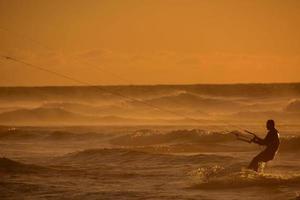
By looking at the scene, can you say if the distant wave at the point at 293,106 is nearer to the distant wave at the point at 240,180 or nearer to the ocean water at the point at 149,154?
the ocean water at the point at 149,154

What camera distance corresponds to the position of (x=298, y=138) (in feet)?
92.1

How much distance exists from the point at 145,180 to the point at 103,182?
1.05 m

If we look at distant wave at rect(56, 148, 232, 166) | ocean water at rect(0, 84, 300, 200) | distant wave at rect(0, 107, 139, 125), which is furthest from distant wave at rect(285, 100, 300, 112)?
distant wave at rect(56, 148, 232, 166)

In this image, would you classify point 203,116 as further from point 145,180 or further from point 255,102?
point 145,180

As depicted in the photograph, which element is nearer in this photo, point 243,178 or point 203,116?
point 243,178

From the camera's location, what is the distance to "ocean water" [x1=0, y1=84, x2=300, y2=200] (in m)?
16.5

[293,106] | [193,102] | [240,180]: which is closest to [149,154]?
[240,180]

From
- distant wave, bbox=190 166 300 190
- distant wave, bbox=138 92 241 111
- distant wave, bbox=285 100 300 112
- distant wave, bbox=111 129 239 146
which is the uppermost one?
distant wave, bbox=138 92 241 111

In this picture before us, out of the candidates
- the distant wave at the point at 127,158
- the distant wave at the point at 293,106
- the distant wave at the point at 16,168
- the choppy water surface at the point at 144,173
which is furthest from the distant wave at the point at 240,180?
the distant wave at the point at 293,106

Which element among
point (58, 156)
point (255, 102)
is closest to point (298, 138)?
point (58, 156)

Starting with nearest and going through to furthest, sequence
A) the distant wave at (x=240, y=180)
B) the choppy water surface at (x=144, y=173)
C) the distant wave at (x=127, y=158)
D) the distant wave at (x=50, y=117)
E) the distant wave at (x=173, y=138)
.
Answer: the choppy water surface at (x=144, y=173), the distant wave at (x=240, y=180), the distant wave at (x=127, y=158), the distant wave at (x=173, y=138), the distant wave at (x=50, y=117)

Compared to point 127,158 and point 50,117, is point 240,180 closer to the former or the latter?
point 127,158

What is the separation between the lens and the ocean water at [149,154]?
1647 cm

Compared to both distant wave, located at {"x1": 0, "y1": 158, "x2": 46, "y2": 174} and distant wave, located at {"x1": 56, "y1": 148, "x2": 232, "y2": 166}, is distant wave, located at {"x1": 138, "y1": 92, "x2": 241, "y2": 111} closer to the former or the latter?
distant wave, located at {"x1": 56, "y1": 148, "x2": 232, "y2": 166}
